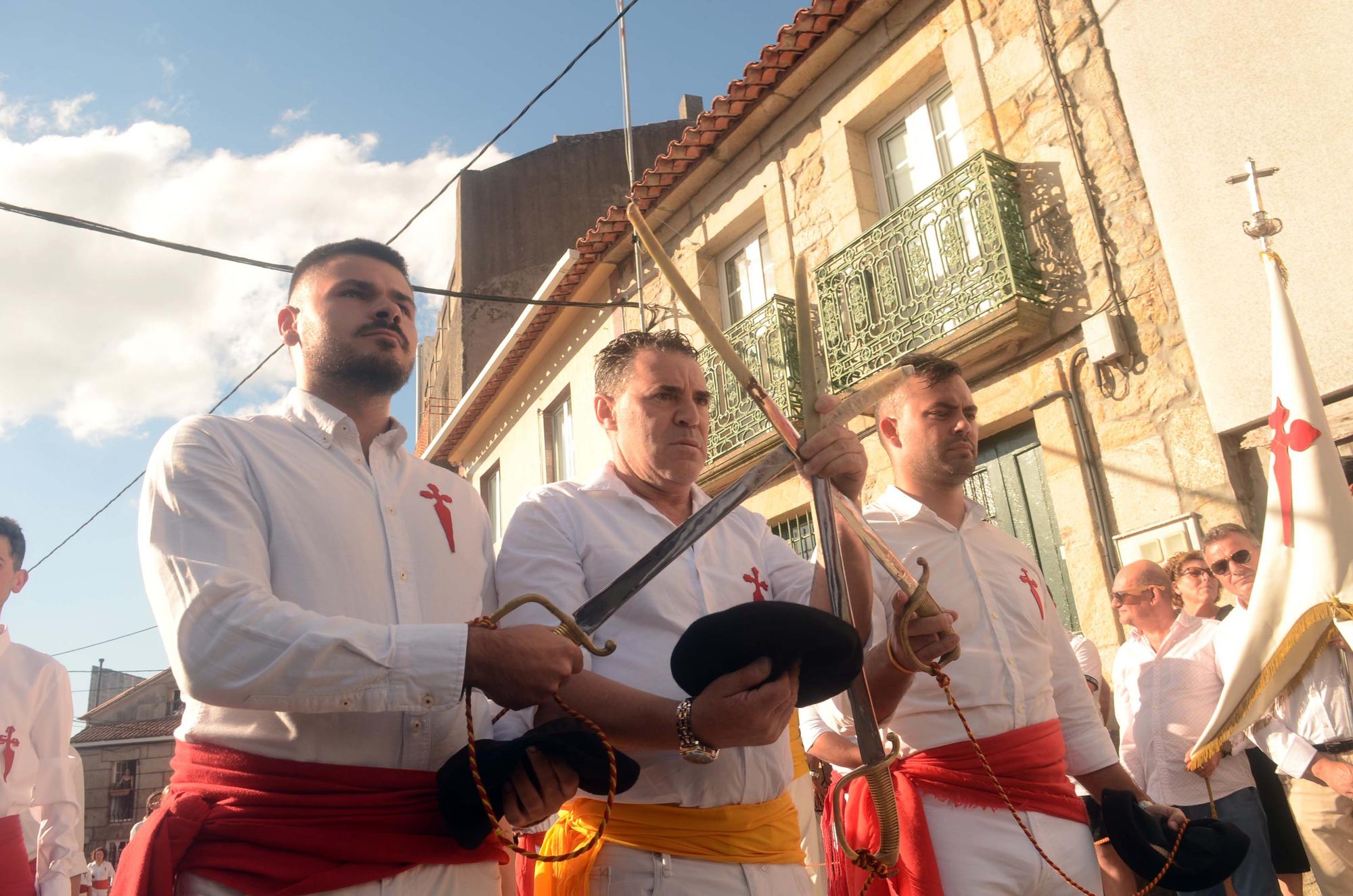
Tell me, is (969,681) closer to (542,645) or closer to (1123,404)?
(542,645)

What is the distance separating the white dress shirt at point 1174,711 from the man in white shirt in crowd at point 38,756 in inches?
182

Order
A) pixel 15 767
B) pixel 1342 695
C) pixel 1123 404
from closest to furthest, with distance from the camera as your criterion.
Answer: pixel 15 767, pixel 1342 695, pixel 1123 404

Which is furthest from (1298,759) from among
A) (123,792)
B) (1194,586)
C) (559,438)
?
(123,792)

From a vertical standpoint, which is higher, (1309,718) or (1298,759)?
(1309,718)

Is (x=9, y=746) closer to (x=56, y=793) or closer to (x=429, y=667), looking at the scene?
(x=56, y=793)

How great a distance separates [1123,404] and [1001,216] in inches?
69.6

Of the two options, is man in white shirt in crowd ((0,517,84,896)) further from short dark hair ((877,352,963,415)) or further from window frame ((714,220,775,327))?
window frame ((714,220,775,327))

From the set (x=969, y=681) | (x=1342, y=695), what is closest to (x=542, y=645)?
(x=969, y=681)

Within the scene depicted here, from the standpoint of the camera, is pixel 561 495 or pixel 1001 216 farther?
pixel 1001 216

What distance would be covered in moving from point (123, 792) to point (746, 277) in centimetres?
3261

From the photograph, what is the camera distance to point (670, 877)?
76.9 inches

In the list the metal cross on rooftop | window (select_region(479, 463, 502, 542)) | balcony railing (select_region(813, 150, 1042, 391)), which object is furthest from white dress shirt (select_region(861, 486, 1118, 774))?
window (select_region(479, 463, 502, 542))

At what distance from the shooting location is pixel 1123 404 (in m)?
6.69

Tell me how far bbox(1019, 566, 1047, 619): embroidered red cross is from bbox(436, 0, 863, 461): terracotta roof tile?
7407 millimetres
